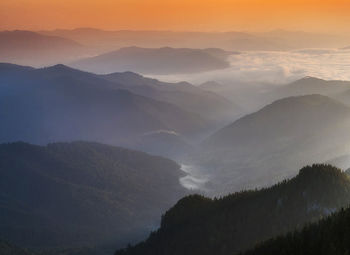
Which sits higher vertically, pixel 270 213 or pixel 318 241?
pixel 270 213

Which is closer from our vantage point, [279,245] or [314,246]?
[314,246]

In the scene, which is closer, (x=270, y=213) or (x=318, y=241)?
(x=318, y=241)

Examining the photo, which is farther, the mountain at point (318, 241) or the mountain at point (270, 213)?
the mountain at point (270, 213)

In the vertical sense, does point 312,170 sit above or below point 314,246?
above

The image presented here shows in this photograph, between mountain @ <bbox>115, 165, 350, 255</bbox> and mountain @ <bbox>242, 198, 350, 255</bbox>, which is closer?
mountain @ <bbox>242, 198, 350, 255</bbox>

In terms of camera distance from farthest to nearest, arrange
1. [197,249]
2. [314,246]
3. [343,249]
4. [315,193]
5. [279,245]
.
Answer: [197,249]
[315,193]
[279,245]
[314,246]
[343,249]

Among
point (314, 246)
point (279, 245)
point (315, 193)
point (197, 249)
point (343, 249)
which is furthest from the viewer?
point (197, 249)

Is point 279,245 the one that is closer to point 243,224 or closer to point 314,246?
point 314,246

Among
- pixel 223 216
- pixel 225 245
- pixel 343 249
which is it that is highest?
pixel 223 216

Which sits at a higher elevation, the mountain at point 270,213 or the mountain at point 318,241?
the mountain at point 270,213

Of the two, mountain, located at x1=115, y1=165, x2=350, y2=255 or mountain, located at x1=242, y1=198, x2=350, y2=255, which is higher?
mountain, located at x1=115, y1=165, x2=350, y2=255

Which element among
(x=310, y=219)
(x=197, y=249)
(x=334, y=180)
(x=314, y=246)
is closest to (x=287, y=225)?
(x=310, y=219)
